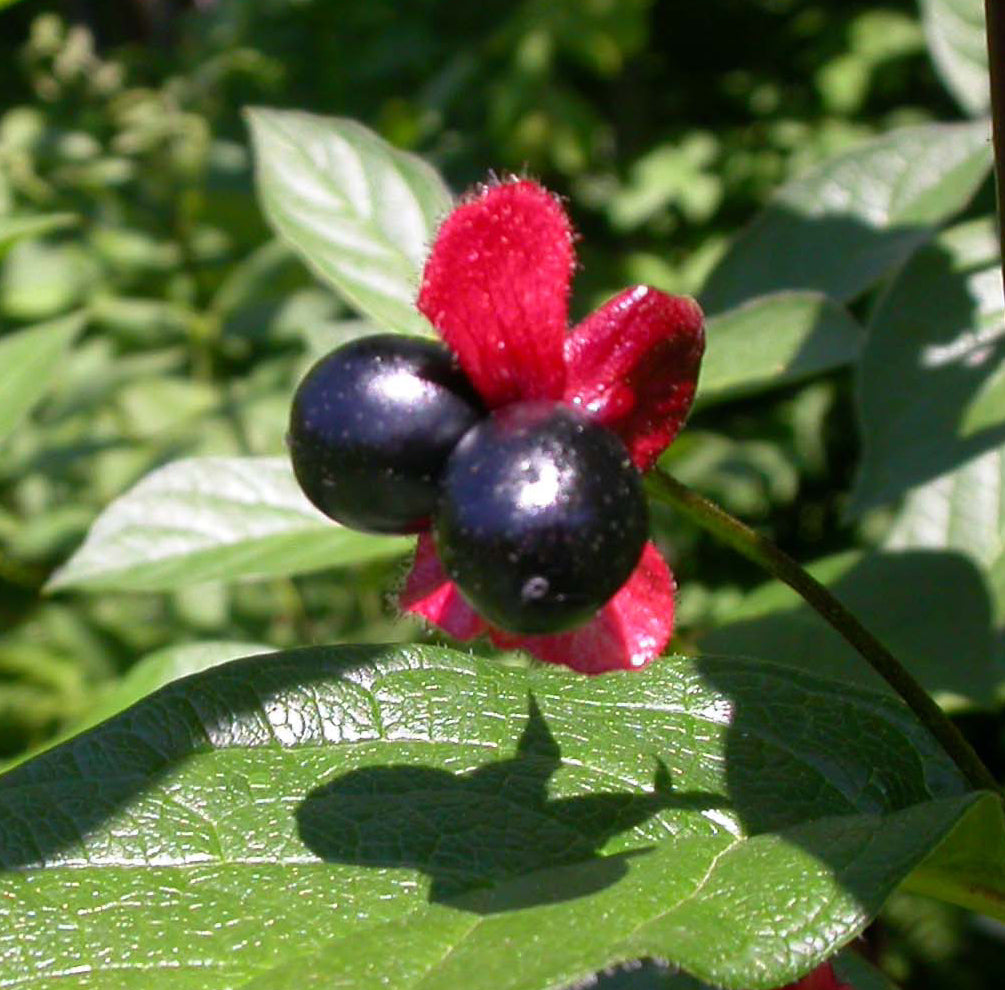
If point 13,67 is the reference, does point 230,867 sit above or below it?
above

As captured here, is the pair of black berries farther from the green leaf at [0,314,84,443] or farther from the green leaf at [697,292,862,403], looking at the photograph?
the green leaf at [0,314,84,443]

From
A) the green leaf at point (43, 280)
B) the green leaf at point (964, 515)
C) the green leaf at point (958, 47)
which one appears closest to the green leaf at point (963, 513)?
the green leaf at point (964, 515)

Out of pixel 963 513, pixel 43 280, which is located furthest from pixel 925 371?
pixel 43 280

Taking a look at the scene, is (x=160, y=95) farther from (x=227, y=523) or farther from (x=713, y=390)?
(x=713, y=390)

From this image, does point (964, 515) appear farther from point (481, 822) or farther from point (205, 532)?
Result: point (481, 822)

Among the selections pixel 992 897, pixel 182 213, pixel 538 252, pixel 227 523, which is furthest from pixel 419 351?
pixel 182 213
